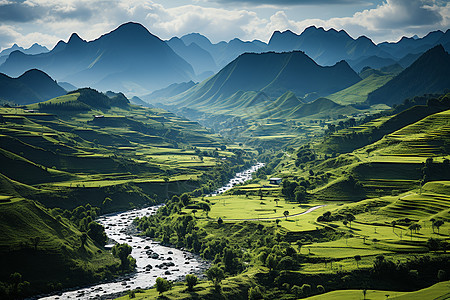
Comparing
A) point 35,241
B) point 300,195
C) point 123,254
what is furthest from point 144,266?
point 300,195

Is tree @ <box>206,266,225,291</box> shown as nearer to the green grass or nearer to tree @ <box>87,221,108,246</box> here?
the green grass

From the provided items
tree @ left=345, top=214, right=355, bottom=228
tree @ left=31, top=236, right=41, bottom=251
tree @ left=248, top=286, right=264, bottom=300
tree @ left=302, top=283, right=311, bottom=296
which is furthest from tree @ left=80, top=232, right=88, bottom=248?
tree @ left=345, top=214, right=355, bottom=228

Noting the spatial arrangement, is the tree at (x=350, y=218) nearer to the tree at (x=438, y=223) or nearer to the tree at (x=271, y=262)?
the tree at (x=438, y=223)

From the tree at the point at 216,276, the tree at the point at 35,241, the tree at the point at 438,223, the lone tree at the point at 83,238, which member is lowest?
the tree at the point at 216,276

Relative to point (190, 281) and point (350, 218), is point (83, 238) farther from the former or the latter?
point (350, 218)

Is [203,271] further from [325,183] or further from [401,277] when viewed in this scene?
[325,183]

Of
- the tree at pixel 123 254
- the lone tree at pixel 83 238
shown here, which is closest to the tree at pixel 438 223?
the tree at pixel 123 254

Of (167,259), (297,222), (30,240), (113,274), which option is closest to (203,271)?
(167,259)

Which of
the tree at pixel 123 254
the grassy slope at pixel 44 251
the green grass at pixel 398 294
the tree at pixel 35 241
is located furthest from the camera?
the tree at pixel 123 254
